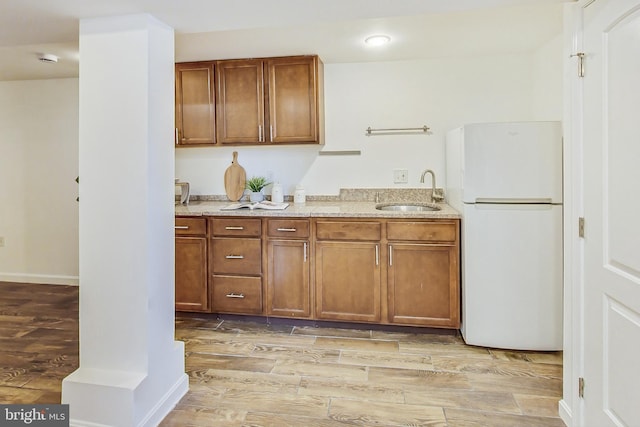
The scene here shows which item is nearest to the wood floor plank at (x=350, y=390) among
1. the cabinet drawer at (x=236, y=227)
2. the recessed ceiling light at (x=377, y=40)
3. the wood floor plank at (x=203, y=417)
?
the wood floor plank at (x=203, y=417)

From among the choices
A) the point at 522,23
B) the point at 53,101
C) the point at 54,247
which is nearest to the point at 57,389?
the point at 54,247

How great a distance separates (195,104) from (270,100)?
67 cm

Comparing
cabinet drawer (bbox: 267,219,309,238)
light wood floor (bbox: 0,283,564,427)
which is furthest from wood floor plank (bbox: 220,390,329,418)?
cabinet drawer (bbox: 267,219,309,238)

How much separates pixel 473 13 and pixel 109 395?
2.79 meters

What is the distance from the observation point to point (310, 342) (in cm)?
268

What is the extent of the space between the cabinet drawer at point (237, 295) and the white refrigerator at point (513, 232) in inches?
60.4

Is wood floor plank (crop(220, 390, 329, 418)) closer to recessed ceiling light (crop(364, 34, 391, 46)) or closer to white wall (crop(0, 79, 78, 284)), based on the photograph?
recessed ceiling light (crop(364, 34, 391, 46))

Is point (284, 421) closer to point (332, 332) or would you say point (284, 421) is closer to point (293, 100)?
point (332, 332)

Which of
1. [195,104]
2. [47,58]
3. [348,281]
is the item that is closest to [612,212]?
[348,281]

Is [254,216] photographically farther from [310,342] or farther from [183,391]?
[183,391]

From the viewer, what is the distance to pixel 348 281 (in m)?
2.83

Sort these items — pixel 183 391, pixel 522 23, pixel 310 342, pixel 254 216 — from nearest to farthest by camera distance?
pixel 183 391 < pixel 522 23 < pixel 310 342 < pixel 254 216

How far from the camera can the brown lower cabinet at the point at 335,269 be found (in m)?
2.70

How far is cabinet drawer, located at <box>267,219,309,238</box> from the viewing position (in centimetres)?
287
